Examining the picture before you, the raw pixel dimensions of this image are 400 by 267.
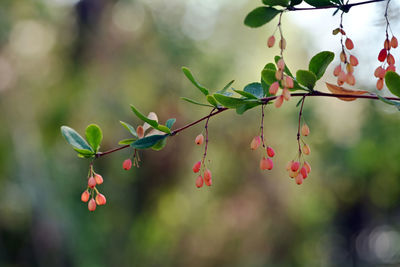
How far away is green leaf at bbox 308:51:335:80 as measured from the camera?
54 cm

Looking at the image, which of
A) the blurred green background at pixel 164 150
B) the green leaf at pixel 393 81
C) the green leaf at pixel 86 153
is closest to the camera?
the green leaf at pixel 393 81

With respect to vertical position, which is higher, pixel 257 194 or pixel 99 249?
pixel 257 194

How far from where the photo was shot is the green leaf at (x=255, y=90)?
1.97ft

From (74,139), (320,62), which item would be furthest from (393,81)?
(74,139)

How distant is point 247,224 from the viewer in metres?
4.73

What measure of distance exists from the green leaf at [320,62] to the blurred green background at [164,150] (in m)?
2.98

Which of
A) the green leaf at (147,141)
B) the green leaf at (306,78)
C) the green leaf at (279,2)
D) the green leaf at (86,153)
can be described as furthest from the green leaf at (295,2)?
the green leaf at (86,153)

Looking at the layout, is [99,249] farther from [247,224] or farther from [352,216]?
[352,216]

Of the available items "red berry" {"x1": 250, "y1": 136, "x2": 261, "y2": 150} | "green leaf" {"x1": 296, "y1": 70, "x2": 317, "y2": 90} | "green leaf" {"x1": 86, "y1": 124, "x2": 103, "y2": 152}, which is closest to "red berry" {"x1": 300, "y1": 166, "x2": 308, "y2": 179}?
"red berry" {"x1": 250, "y1": 136, "x2": 261, "y2": 150}

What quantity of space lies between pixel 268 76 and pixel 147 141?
7.8 inches

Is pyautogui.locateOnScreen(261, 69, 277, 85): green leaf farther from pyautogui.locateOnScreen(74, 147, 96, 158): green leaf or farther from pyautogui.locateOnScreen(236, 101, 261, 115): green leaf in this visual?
pyautogui.locateOnScreen(74, 147, 96, 158): green leaf

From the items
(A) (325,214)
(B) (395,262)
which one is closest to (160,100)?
(A) (325,214)

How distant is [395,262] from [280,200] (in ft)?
4.22

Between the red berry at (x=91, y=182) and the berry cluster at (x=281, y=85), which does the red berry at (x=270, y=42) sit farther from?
the red berry at (x=91, y=182)
